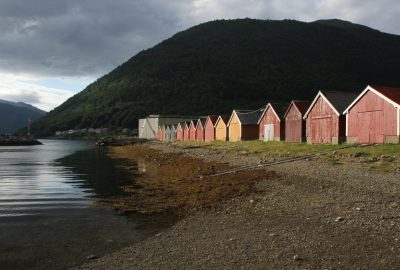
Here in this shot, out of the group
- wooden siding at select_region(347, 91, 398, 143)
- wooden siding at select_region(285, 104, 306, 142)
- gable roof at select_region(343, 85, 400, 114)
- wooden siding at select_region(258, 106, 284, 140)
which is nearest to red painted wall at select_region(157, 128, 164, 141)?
wooden siding at select_region(258, 106, 284, 140)

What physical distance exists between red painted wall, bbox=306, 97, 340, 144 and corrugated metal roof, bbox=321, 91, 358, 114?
1.97 ft

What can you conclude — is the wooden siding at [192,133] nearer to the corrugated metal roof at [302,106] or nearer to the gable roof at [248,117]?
the gable roof at [248,117]

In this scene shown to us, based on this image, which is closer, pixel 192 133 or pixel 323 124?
pixel 323 124

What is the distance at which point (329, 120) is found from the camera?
4491 cm

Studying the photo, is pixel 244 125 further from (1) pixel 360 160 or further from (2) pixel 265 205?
(2) pixel 265 205

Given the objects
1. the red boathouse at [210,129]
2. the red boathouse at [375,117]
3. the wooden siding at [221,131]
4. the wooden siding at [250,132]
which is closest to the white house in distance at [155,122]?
the red boathouse at [210,129]

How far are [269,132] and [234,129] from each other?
447 inches

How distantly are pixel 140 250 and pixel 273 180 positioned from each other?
13538 mm

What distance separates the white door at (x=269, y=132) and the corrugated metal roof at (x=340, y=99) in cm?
1426

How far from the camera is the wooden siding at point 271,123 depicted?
57500mm

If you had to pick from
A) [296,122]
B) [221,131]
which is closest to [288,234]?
[296,122]

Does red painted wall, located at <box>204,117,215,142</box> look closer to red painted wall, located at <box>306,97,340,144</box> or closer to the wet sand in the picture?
red painted wall, located at <box>306,97,340,144</box>

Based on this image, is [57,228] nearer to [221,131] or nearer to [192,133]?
[221,131]

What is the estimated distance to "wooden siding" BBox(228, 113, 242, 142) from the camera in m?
69.2
